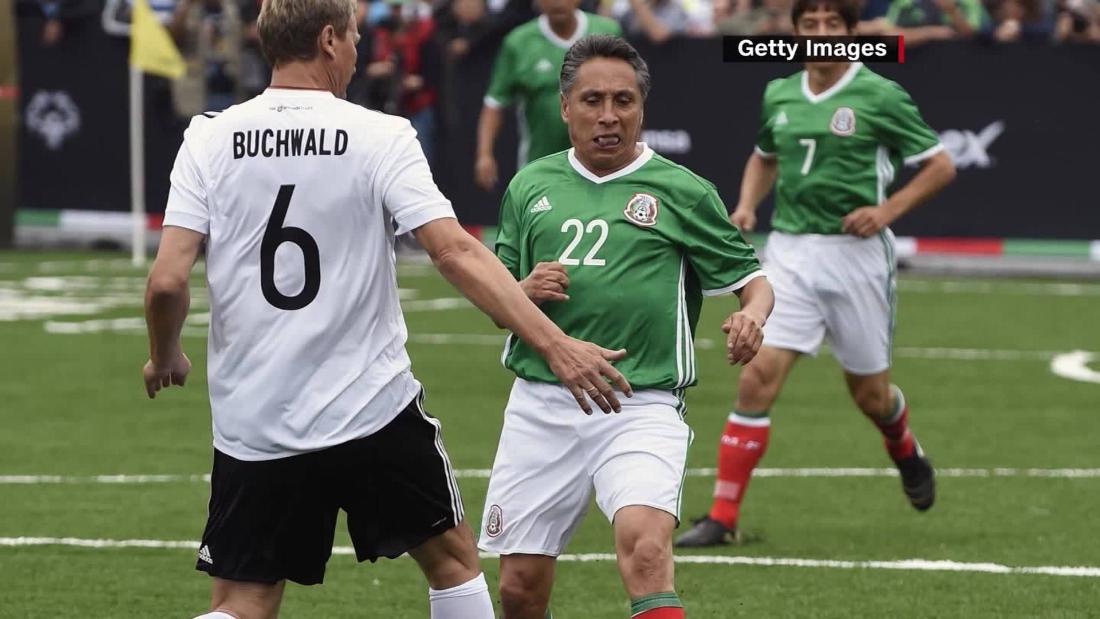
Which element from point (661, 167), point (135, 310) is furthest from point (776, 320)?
point (135, 310)

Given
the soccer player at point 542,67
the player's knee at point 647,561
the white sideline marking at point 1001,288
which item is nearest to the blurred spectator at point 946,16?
the white sideline marking at point 1001,288

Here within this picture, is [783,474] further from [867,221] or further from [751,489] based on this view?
[867,221]

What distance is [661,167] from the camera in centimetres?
693

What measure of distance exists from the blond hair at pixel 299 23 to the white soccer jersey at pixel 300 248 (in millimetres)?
113

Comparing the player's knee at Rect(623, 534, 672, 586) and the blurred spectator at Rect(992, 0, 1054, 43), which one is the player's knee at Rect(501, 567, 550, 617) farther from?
the blurred spectator at Rect(992, 0, 1054, 43)

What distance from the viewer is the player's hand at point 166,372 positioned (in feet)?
19.8

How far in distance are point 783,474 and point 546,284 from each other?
507 cm

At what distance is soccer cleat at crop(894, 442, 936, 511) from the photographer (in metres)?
10.3

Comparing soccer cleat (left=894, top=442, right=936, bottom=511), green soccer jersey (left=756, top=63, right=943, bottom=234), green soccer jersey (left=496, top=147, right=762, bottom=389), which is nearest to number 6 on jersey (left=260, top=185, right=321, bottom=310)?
green soccer jersey (left=496, top=147, right=762, bottom=389)

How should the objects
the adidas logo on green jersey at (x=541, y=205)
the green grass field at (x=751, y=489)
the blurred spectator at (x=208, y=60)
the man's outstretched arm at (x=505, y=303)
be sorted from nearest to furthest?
the man's outstretched arm at (x=505, y=303)
the adidas logo on green jersey at (x=541, y=205)
the green grass field at (x=751, y=489)
the blurred spectator at (x=208, y=60)

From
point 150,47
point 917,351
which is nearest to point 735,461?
point 917,351

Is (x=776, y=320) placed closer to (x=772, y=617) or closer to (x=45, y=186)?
(x=772, y=617)

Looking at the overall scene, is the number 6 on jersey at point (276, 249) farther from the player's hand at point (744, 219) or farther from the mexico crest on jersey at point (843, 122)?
the mexico crest on jersey at point (843, 122)

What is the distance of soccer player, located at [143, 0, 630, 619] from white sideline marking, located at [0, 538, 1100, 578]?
131 inches
